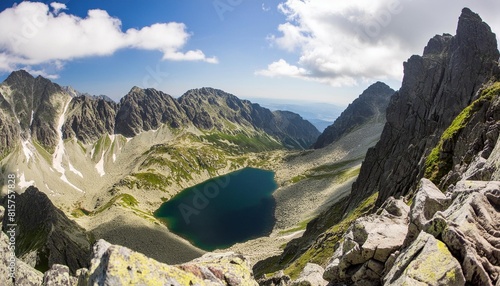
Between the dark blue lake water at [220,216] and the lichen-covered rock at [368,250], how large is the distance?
10540cm

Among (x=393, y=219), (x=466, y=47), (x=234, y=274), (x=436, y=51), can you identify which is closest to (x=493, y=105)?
(x=393, y=219)

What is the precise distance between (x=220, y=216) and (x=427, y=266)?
476 feet

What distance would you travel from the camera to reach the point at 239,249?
109250 millimetres

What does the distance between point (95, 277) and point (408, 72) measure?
163 m

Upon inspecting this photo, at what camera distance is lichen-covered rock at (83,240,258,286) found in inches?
514

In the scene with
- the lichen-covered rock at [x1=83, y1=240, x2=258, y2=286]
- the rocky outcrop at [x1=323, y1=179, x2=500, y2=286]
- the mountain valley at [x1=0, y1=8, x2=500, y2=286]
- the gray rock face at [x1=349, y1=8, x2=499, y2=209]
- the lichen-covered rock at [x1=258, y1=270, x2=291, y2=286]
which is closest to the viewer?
the lichen-covered rock at [x1=83, y1=240, x2=258, y2=286]

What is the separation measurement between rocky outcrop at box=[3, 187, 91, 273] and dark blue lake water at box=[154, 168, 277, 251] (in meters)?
40.9

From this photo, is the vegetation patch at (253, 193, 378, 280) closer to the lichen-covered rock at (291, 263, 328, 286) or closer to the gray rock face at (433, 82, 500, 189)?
the gray rock face at (433, 82, 500, 189)

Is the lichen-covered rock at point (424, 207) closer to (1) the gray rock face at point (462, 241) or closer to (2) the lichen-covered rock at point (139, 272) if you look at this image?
(1) the gray rock face at point (462, 241)

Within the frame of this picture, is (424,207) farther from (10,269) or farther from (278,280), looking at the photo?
(10,269)

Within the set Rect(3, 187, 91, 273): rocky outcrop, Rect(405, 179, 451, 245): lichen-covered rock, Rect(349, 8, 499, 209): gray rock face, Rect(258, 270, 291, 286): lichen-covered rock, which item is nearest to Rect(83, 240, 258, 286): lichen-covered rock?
Rect(405, 179, 451, 245): lichen-covered rock

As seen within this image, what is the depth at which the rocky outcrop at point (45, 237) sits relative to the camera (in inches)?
3457

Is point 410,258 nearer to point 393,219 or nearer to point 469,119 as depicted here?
point 393,219

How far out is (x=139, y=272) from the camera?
1358cm
